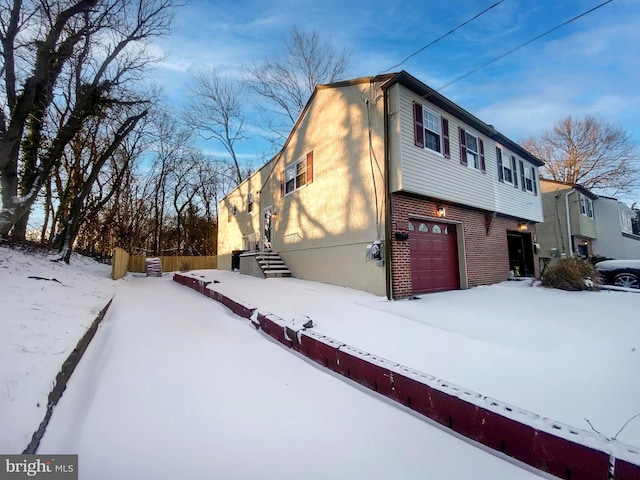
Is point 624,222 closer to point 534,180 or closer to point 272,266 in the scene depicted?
point 534,180

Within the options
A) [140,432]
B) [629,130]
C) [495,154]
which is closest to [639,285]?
→ [495,154]

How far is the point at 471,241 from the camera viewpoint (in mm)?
9594

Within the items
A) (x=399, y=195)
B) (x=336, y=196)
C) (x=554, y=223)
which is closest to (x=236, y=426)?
(x=399, y=195)

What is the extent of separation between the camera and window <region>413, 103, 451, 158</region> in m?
7.86

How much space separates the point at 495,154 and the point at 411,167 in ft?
17.5

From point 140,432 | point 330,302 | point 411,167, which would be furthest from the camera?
point 411,167

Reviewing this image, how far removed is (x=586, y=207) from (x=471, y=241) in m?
16.1

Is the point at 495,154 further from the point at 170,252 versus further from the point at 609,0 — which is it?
the point at 170,252

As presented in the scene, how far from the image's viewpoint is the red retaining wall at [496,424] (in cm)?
160

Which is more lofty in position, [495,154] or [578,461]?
[495,154]

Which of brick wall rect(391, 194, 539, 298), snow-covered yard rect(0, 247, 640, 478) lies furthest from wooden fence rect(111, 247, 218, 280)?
brick wall rect(391, 194, 539, 298)

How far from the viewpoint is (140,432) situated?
2109 millimetres

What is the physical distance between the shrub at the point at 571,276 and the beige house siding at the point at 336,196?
5218 mm

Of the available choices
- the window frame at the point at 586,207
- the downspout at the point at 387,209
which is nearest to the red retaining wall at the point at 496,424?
the downspout at the point at 387,209
